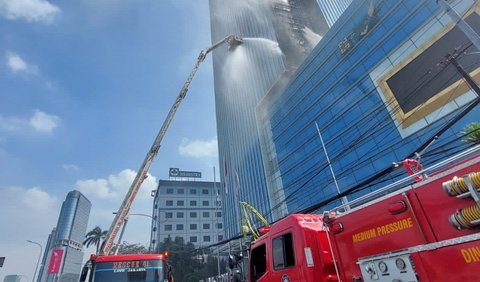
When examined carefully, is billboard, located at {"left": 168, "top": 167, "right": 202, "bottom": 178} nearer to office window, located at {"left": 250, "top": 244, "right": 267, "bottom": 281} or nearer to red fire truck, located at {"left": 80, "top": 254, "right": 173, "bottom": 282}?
red fire truck, located at {"left": 80, "top": 254, "right": 173, "bottom": 282}

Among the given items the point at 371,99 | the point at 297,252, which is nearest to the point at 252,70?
the point at 371,99

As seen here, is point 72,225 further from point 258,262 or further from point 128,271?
point 258,262

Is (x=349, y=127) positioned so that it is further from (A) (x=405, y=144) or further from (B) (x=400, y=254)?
(B) (x=400, y=254)

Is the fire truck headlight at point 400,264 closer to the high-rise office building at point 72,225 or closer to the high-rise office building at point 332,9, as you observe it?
the high-rise office building at point 332,9

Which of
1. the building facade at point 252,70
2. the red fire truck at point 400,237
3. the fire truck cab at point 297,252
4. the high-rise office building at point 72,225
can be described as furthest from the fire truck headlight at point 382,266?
the high-rise office building at point 72,225

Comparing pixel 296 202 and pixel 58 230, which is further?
pixel 58 230

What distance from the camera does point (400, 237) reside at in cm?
404

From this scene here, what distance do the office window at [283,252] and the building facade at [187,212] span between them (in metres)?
81.9

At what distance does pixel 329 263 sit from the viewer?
548 cm

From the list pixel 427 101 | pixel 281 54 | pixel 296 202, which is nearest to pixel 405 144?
pixel 427 101

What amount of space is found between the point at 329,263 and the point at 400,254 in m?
1.89

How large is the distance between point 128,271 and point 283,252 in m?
6.91

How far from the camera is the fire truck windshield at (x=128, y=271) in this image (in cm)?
965

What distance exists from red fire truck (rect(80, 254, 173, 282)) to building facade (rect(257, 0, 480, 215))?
1217 centimetres
